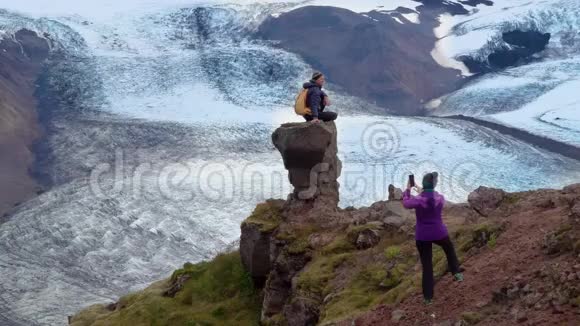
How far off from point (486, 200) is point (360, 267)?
305 centimetres

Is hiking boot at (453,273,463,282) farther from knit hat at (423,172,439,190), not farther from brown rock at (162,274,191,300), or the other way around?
brown rock at (162,274,191,300)

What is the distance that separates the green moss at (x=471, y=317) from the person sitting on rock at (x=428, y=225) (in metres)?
0.97

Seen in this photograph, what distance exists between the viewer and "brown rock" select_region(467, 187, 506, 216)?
14.0 meters

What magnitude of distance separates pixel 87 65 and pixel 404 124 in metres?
40.9

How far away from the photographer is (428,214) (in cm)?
964

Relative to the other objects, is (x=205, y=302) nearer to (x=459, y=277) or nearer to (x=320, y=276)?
(x=320, y=276)

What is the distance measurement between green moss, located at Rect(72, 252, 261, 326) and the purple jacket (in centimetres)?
883

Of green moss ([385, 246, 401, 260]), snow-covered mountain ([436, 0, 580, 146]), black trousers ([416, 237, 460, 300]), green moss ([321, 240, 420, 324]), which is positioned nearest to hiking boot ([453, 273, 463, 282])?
black trousers ([416, 237, 460, 300])

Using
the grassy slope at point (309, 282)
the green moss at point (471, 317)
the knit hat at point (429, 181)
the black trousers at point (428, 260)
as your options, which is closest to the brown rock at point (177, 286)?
the grassy slope at point (309, 282)

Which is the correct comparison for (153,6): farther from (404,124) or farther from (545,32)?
(545,32)

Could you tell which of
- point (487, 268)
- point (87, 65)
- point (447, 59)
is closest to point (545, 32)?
point (447, 59)

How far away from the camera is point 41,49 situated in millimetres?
91625

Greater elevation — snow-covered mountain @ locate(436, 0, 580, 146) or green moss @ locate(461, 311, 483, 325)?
snow-covered mountain @ locate(436, 0, 580, 146)

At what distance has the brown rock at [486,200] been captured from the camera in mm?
14008
